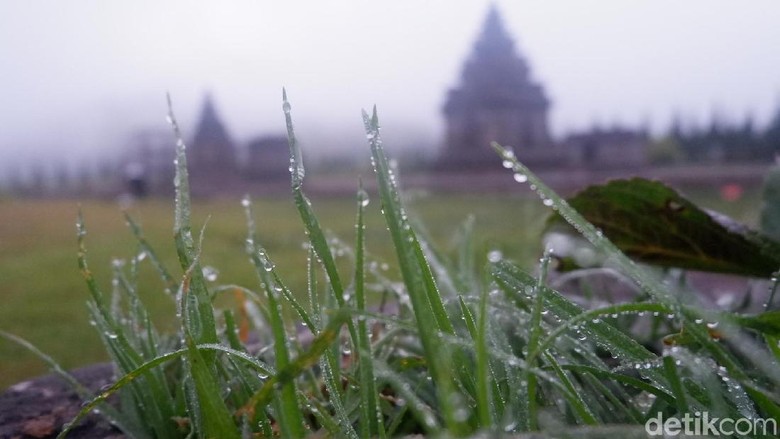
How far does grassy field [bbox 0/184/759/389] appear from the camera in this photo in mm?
673

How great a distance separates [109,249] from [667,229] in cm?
115

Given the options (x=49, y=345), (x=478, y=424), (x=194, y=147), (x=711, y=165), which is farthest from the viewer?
(x=711, y=165)

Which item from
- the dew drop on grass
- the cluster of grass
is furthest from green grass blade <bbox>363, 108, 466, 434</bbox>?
the dew drop on grass

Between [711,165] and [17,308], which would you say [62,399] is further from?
[711,165]

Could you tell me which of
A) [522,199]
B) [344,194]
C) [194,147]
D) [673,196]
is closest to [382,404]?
[673,196]

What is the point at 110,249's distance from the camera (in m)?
1.25

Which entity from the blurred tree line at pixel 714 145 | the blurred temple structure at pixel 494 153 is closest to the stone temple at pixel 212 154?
the blurred temple structure at pixel 494 153

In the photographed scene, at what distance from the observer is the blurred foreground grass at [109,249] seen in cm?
67

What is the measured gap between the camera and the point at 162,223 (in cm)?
145

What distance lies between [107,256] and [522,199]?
1.43 metres

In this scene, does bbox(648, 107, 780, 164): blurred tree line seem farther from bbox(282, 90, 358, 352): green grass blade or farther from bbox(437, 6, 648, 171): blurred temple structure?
bbox(282, 90, 358, 352): green grass blade

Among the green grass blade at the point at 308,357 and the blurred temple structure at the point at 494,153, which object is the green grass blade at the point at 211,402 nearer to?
the green grass blade at the point at 308,357

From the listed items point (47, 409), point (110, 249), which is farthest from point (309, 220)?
point (110, 249)

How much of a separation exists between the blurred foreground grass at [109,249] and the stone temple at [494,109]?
1.33 meters
